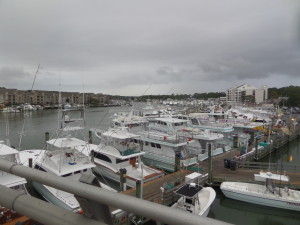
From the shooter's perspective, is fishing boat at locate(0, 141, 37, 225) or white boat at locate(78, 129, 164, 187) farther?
white boat at locate(78, 129, 164, 187)

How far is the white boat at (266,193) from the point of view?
12.5 m

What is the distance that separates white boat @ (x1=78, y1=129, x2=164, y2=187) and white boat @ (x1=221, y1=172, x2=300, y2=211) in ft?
16.0

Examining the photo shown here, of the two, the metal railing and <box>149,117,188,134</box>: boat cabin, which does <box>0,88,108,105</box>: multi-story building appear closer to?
<box>149,117,188,134</box>: boat cabin

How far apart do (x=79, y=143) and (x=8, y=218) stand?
18.6 feet

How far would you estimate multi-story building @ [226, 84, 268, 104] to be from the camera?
116 metres

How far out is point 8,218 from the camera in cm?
950

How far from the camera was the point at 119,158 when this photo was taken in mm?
15758

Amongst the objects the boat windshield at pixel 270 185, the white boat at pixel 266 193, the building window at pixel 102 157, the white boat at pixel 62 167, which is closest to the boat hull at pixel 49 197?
the white boat at pixel 62 167

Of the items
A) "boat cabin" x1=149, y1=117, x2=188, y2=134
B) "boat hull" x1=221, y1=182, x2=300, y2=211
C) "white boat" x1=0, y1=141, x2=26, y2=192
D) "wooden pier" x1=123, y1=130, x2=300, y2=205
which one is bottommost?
"boat hull" x1=221, y1=182, x2=300, y2=211

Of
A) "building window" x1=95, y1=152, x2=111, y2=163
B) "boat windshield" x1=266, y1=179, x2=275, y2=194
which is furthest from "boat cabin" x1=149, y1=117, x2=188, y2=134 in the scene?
"boat windshield" x1=266, y1=179, x2=275, y2=194

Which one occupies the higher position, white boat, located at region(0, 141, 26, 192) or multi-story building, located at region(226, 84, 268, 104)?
multi-story building, located at region(226, 84, 268, 104)

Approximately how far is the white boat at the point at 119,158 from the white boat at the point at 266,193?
4.88 metres

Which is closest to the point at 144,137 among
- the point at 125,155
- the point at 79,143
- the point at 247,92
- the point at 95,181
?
the point at 125,155

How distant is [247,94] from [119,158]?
419 feet
